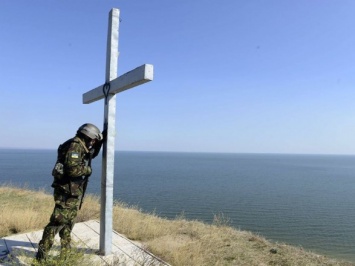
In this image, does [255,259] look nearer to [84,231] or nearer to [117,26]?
[84,231]

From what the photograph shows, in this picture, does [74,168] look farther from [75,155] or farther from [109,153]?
[109,153]

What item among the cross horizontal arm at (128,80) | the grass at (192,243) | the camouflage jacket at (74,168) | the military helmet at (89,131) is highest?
the cross horizontal arm at (128,80)

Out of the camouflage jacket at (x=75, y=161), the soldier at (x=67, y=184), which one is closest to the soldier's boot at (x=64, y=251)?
the soldier at (x=67, y=184)

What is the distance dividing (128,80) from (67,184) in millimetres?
1502

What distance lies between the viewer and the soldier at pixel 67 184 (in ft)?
13.4

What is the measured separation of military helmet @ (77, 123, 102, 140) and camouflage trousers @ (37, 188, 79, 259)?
77 centimetres

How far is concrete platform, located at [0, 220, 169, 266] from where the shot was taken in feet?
14.4

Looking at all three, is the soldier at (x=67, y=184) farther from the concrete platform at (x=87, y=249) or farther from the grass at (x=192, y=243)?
the grass at (x=192, y=243)

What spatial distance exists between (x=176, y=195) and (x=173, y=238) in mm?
24832

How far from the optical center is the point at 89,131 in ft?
14.5

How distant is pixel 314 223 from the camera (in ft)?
69.3

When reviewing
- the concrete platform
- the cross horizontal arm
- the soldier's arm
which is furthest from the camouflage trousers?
the cross horizontal arm

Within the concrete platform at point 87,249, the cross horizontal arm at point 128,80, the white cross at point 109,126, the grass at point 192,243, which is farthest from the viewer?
the grass at point 192,243

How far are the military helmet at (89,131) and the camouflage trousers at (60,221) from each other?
77cm
